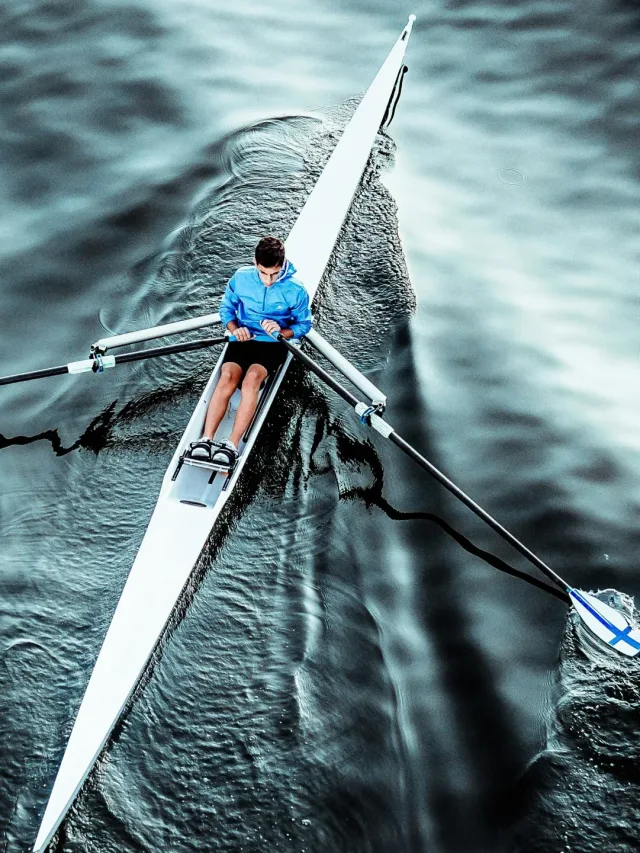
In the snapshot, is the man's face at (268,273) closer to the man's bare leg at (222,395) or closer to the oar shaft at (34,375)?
the man's bare leg at (222,395)

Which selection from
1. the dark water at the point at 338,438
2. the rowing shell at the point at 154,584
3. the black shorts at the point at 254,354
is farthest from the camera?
the black shorts at the point at 254,354

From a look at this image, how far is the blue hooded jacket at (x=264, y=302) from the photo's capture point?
7.16 meters

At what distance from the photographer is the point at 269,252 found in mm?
6715

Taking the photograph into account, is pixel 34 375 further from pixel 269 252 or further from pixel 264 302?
pixel 269 252

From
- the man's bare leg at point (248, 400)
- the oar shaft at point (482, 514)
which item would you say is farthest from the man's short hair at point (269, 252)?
the oar shaft at point (482, 514)

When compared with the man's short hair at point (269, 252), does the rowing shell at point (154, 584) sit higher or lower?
lower

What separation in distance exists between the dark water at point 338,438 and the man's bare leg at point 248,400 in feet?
1.49

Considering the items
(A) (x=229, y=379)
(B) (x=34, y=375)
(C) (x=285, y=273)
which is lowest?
(B) (x=34, y=375)

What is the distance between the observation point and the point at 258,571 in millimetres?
6203

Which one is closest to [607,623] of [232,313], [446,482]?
[446,482]

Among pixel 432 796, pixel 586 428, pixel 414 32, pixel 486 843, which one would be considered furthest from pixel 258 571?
pixel 414 32

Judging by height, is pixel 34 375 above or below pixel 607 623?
above

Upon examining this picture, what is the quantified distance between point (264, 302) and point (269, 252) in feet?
1.97

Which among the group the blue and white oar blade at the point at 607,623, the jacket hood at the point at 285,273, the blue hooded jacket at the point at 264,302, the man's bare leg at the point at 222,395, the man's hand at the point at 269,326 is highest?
the jacket hood at the point at 285,273
